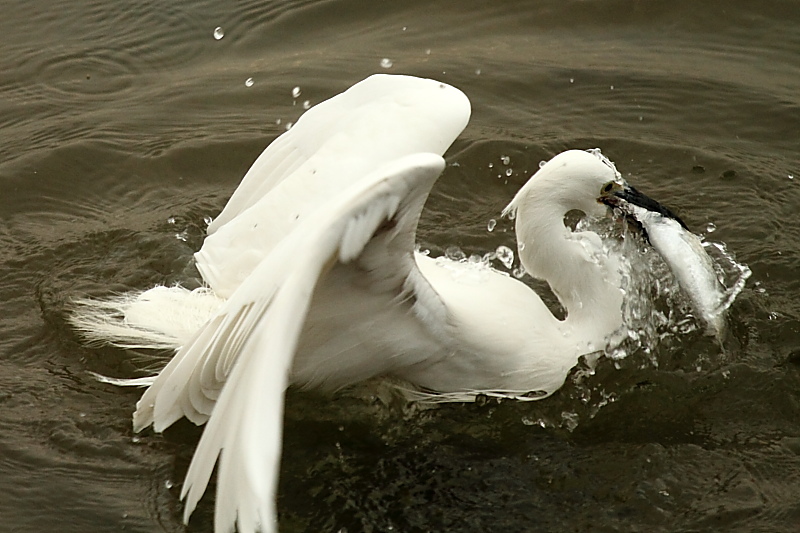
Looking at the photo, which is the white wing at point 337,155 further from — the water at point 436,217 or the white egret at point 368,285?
→ the water at point 436,217

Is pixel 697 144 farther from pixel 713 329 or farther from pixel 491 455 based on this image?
pixel 491 455

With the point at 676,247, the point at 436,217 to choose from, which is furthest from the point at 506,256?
the point at 676,247

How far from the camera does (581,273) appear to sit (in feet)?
12.9

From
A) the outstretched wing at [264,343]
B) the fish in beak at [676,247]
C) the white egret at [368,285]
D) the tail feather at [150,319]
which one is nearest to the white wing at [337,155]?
the white egret at [368,285]

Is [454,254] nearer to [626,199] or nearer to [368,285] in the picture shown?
[626,199]

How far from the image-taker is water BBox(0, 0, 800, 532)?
356cm

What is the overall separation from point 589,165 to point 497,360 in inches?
29.6

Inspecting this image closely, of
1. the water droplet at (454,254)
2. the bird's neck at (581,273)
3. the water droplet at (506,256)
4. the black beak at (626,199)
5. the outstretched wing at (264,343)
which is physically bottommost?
the water droplet at (454,254)

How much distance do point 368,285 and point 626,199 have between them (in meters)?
1.15

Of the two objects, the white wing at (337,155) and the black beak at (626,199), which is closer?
the white wing at (337,155)

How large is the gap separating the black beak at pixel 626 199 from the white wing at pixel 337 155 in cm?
66

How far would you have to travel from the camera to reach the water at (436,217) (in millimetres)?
3564

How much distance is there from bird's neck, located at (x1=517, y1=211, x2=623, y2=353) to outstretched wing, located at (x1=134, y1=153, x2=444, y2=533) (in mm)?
1050

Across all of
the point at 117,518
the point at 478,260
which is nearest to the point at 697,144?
the point at 478,260
